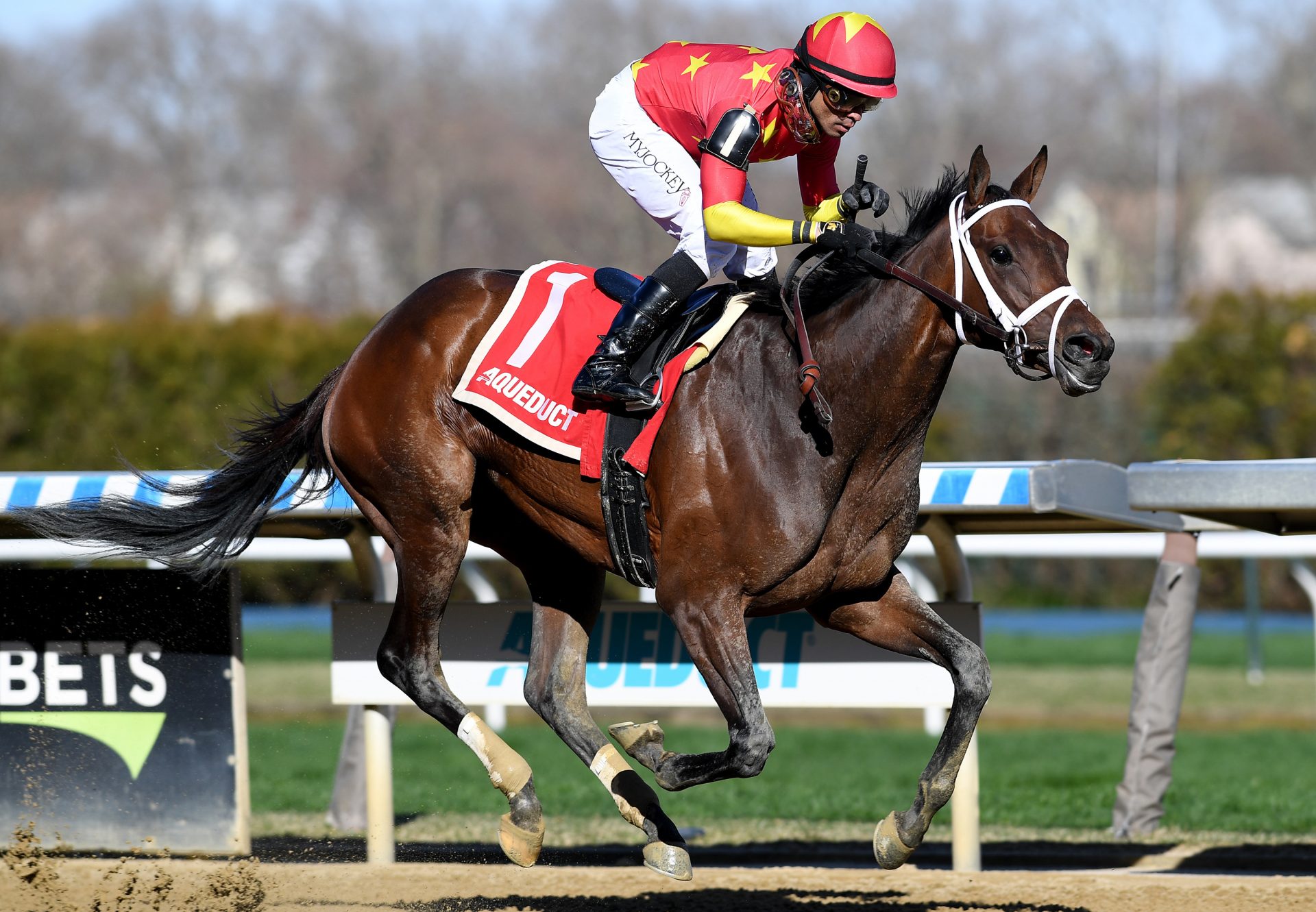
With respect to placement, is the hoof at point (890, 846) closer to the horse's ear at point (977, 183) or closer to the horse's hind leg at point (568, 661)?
the horse's hind leg at point (568, 661)

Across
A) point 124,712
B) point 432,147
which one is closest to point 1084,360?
point 124,712

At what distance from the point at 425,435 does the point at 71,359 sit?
36.9ft

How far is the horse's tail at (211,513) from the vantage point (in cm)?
482

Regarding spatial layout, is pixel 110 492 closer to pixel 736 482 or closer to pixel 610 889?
pixel 610 889

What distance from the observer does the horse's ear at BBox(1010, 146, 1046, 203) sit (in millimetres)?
3832

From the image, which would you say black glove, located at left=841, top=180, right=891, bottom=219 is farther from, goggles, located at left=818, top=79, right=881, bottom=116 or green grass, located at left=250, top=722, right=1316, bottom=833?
green grass, located at left=250, top=722, right=1316, bottom=833

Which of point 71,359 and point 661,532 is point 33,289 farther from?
point 661,532

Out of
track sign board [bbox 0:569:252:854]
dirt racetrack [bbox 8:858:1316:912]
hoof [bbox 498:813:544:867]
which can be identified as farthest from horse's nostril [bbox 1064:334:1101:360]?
track sign board [bbox 0:569:252:854]

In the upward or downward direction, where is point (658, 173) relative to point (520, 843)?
upward

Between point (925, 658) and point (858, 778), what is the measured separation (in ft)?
11.1

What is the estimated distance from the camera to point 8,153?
39094 millimetres

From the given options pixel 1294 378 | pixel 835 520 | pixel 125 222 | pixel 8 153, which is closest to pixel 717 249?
pixel 835 520

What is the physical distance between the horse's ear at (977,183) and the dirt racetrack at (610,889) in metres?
1.97

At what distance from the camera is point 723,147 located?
3941 millimetres
